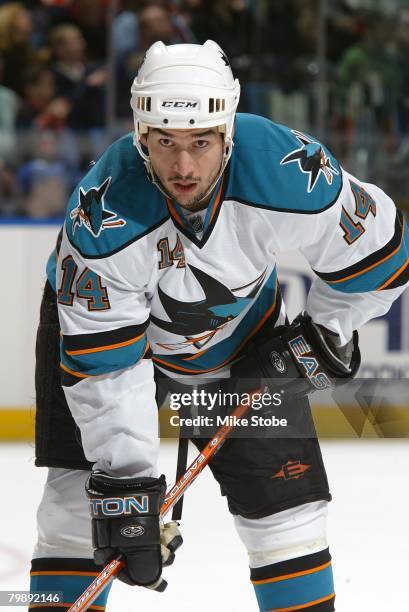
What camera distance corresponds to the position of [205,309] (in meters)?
1.92

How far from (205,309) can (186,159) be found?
12.9 inches

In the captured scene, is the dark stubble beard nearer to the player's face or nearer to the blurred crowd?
the player's face

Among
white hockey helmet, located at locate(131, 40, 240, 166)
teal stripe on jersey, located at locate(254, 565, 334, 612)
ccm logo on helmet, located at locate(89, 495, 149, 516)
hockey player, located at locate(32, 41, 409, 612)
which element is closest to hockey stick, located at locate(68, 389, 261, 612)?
hockey player, located at locate(32, 41, 409, 612)

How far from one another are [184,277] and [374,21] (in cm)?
261

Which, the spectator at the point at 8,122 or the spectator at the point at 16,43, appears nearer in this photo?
the spectator at the point at 8,122

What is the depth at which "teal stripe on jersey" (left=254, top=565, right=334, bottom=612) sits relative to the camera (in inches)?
77.4

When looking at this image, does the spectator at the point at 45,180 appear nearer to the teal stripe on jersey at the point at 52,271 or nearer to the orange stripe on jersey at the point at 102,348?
the teal stripe on jersey at the point at 52,271

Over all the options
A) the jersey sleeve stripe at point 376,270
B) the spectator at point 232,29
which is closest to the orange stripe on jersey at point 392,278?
the jersey sleeve stripe at point 376,270

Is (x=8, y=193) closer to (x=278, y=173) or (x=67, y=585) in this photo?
(x=67, y=585)

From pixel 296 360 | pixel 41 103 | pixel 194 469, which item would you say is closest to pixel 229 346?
pixel 296 360

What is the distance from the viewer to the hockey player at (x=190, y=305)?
175 cm

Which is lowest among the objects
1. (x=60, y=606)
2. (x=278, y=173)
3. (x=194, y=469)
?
(x=60, y=606)

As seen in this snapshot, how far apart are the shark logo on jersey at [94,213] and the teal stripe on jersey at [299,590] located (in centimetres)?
76

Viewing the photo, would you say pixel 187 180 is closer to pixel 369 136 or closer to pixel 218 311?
pixel 218 311
